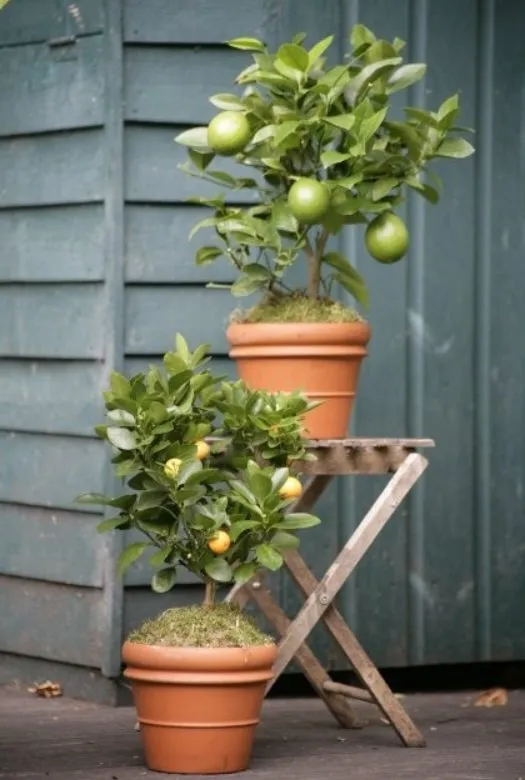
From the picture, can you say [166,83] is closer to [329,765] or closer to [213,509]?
[213,509]

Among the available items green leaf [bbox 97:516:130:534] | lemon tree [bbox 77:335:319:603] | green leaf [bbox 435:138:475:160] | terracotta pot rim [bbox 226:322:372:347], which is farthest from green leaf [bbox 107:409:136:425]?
green leaf [bbox 435:138:475:160]

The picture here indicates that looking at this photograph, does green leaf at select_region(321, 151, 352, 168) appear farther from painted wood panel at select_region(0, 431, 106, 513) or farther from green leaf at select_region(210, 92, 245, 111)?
painted wood panel at select_region(0, 431, 106, 513)

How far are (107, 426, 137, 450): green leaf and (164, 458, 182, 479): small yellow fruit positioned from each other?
85 mm

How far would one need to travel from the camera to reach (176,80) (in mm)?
4691

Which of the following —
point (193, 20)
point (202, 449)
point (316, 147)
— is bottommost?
point (202, 449)

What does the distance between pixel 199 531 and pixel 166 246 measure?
47.3 inches

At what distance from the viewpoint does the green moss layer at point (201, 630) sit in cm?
372

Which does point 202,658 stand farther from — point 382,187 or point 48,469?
point 48,469

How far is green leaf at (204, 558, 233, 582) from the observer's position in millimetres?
3740

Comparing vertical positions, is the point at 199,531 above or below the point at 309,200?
below

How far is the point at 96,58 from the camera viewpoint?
469cm

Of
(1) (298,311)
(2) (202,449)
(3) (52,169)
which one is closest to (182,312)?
(3) (52,169)

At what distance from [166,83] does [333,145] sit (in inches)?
24.1

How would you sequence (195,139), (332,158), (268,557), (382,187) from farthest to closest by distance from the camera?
(195,139), (382,187), (332,158), (268,557)
